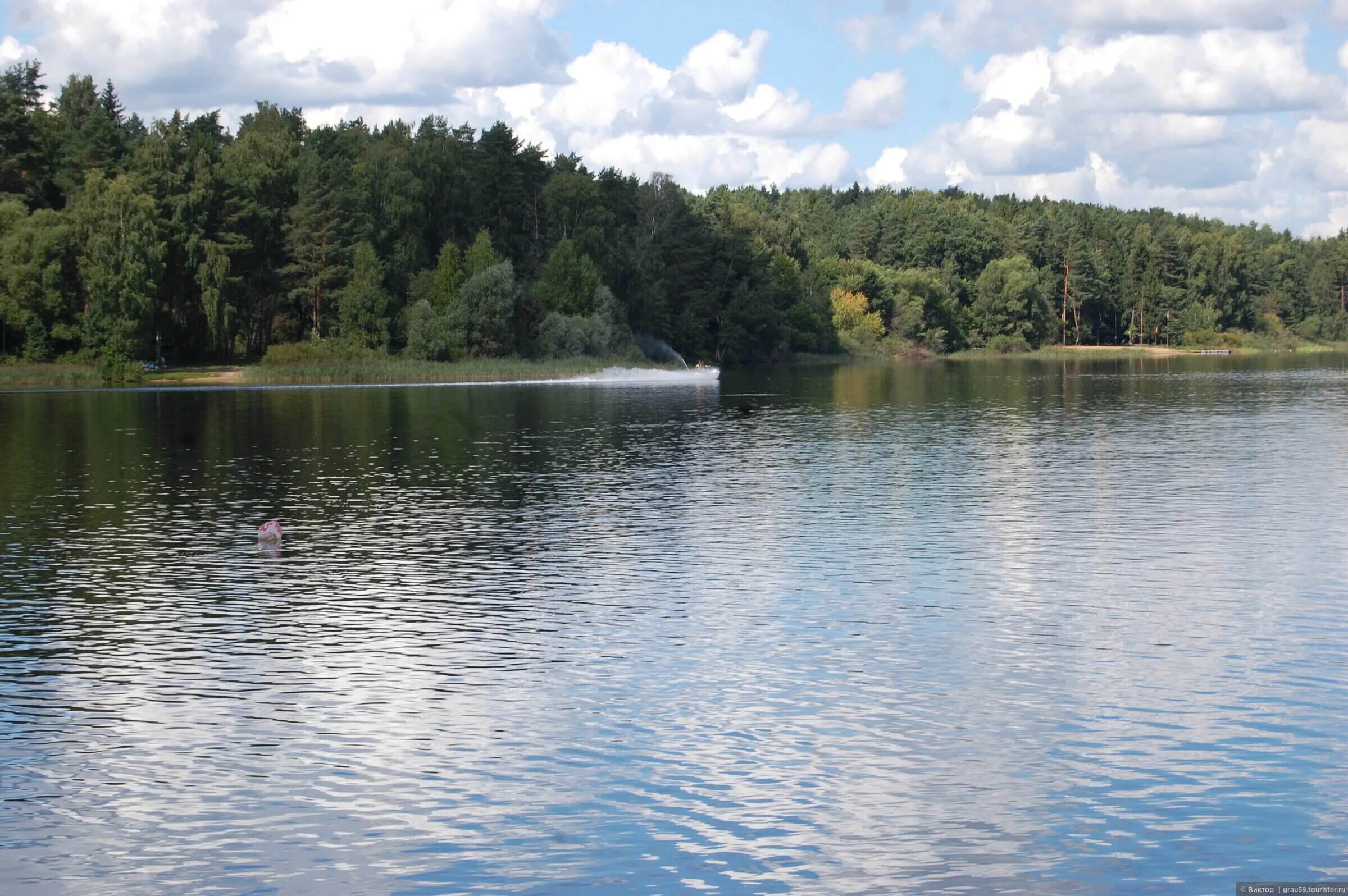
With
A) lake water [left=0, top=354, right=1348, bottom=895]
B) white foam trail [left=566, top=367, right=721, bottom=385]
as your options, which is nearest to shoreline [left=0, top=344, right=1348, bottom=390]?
white foam trail [left=566, top=367, right=721, bottom=385]

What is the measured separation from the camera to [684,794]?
1708cm

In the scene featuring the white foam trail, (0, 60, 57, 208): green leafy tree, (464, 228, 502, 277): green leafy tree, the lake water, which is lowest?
the lake water

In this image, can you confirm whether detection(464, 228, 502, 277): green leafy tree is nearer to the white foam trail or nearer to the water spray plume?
the white foam trail

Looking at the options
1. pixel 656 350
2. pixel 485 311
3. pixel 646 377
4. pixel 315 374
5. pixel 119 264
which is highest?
pixel 119 264

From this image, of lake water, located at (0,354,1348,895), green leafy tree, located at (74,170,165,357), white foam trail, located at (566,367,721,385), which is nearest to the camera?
lake water, located at (0,354,1348,895)

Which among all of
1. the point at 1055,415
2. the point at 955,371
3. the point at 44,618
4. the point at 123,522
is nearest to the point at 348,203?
the point at 955,371

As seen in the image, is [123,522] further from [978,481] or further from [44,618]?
[978,481]

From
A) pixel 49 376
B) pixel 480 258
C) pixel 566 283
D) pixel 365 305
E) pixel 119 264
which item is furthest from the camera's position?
pixel 566 283

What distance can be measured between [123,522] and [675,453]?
85.0 ft

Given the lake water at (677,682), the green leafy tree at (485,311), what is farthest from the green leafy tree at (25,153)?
the lake water at (677,682)

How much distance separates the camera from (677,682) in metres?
22.1

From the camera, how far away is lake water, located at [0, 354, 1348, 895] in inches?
609

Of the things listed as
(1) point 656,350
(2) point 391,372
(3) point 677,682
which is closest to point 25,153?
(2) point 391,372

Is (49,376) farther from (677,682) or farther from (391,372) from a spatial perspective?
Result: (677,682)
